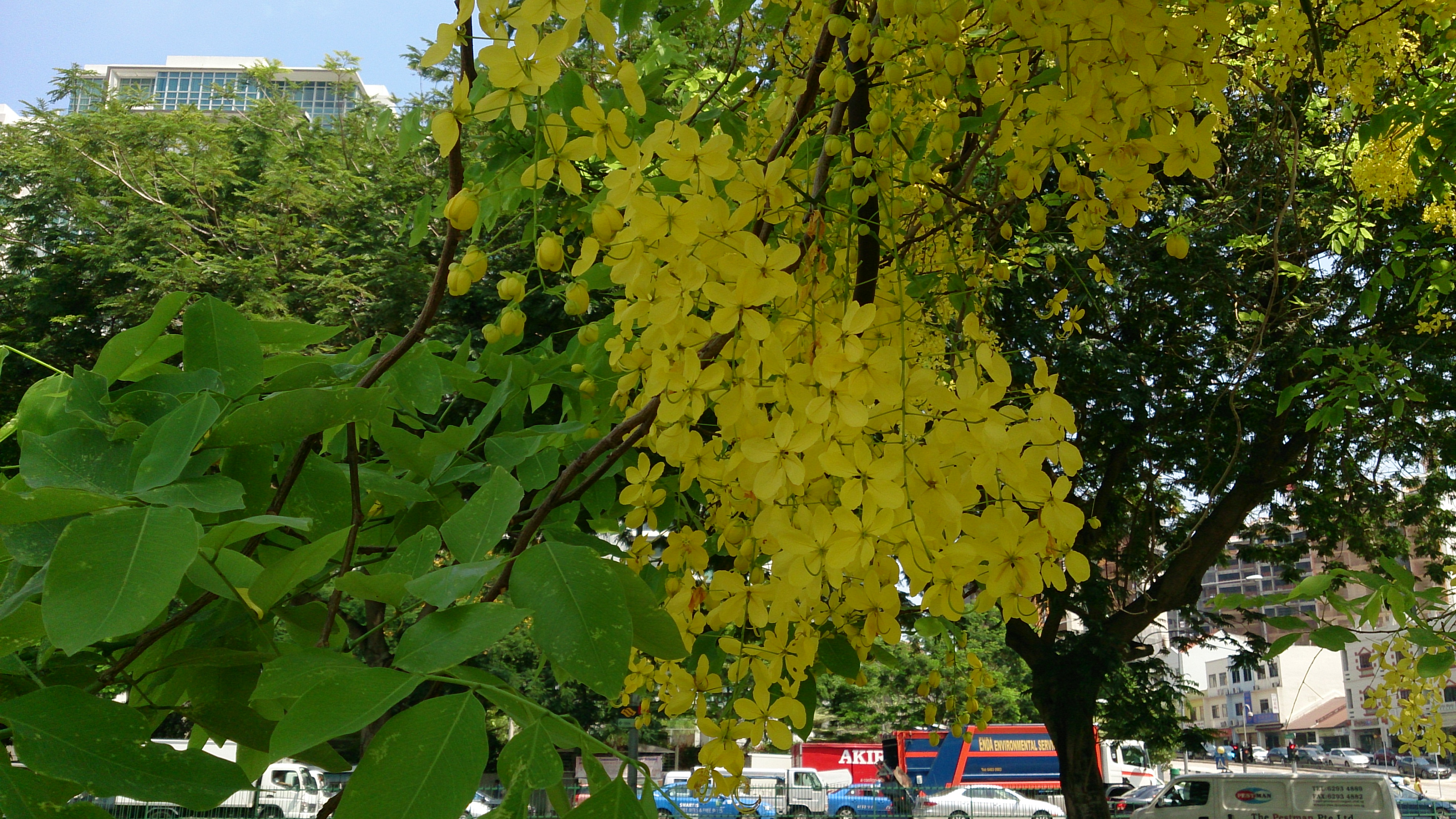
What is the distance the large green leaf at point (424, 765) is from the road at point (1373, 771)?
32260mm

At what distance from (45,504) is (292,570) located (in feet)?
0.57

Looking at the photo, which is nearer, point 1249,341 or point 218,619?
point 218,619

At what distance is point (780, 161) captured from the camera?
3.11 ft

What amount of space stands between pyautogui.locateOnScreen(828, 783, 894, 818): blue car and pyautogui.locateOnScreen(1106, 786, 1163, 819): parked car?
16.4 feet

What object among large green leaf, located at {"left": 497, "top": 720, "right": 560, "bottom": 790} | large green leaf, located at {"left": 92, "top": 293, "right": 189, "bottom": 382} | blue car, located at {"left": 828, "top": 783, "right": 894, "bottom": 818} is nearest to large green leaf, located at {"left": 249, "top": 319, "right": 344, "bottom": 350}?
large green leaf, located at {"left": 92, "top": 293, "right": 189, "bottom": 382}

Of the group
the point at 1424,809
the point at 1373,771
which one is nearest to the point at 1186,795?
the point at 1424,809

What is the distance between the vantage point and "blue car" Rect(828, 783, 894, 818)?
62.3 ft

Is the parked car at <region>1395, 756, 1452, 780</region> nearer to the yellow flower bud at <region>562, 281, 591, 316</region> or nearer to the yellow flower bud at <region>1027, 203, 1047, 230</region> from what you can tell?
the yellow flower bud at <region>1027, 203, 1047, 230</region>

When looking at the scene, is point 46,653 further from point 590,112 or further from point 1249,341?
point 1249,341

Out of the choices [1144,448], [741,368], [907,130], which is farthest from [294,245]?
[741,368]

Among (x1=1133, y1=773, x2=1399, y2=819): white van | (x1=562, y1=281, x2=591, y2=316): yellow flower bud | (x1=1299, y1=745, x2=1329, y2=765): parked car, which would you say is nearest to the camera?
(x1=562, y1=281, x2=591, y2=316): yellow flower bud

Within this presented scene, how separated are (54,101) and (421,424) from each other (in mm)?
14136

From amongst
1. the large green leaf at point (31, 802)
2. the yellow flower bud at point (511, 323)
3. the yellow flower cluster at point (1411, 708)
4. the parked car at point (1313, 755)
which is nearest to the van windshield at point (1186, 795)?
the yellow flower cluster at point (1411, 708)

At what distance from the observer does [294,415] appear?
0.86 meters
